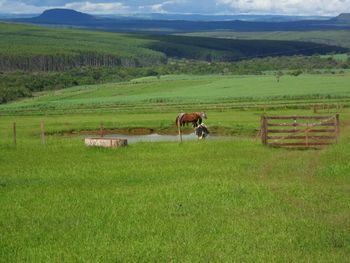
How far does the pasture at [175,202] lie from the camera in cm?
1180

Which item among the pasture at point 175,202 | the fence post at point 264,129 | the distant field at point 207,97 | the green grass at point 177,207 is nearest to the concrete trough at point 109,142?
the pasture at point 175,202

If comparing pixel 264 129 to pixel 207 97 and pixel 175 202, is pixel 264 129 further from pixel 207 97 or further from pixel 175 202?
pixel 207 97

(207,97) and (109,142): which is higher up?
(109,142)

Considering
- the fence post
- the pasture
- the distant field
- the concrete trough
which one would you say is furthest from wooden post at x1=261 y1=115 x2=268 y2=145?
the distant field

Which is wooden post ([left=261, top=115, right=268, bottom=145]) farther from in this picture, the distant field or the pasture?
the distant field

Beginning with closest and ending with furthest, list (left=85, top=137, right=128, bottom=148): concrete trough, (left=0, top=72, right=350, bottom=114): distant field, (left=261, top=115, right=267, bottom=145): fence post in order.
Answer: (left=261, top=115, right=267, bottom=145): fence post
(left=85, top=137, right=128, bottom=148): concrete trough
(left=0, top=72, right=350, bottom=114): distant field

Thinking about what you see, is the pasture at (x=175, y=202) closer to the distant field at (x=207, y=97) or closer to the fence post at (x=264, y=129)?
the fence post at (x=264, y=129)

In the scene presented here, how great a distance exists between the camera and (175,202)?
15984mm

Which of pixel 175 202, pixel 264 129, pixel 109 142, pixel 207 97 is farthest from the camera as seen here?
pixel 207 97

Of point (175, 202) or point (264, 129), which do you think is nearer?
point (175, 202)

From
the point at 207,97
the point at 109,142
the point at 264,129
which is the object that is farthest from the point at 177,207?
the point at 207,97

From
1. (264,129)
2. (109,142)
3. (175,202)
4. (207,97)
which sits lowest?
(207,97)

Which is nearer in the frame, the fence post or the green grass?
the green grass

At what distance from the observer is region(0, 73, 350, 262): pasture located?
11805 millimetres
